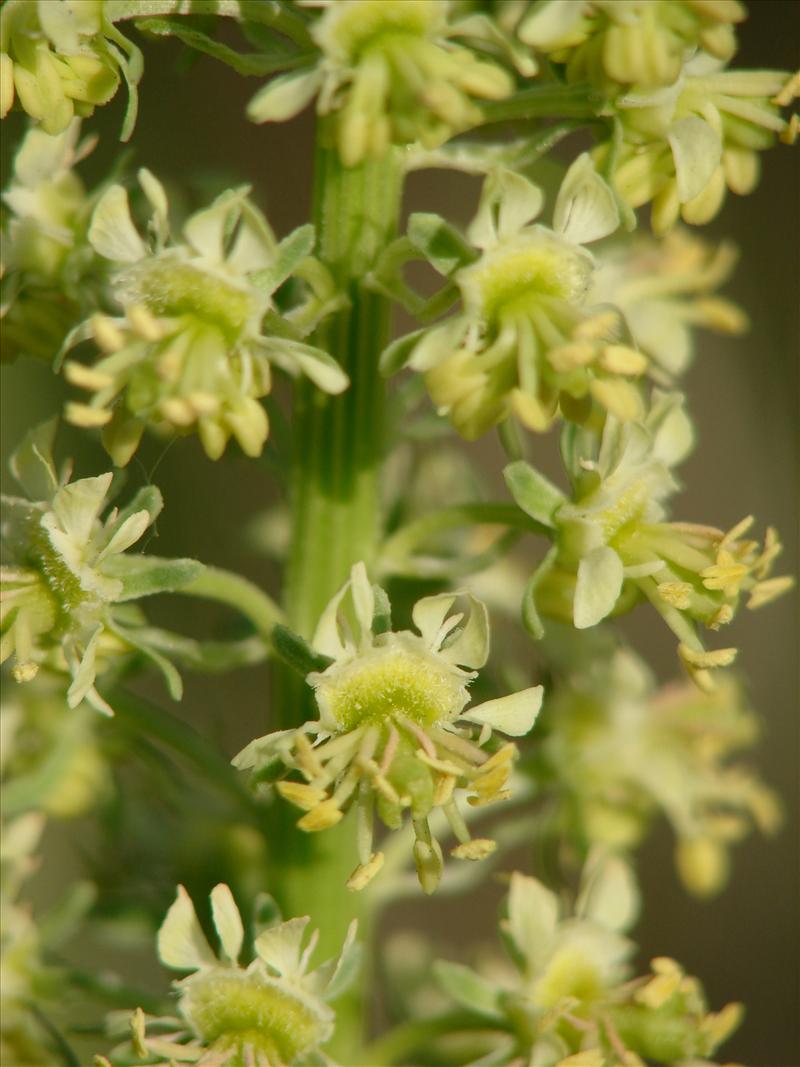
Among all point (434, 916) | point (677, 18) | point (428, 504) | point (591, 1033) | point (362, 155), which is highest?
point (677, 18)

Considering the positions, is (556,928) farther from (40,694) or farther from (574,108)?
(574,108)

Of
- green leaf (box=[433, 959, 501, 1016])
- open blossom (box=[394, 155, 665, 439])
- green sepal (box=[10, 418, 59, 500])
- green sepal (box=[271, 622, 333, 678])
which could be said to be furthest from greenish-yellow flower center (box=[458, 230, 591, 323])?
green leaf (box=[433, 959, 501, 1016])

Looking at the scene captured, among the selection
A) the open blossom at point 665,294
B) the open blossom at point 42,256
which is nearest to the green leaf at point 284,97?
the open blossom at point 42,256

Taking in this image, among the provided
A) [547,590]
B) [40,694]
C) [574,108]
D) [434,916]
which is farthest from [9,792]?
[434,916]

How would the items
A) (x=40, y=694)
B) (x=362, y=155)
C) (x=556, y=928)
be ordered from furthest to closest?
1. (x=40, y=694)
2. (x=556, y=928)
3. (x=362, y=155)

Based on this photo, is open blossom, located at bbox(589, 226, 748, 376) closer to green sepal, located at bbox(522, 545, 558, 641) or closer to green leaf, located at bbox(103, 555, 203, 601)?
green sepal, located at bbox(522, 545, 558, 641)

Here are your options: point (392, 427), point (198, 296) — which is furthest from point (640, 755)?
point (198, 296)

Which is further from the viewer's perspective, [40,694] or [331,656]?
[40,694]
